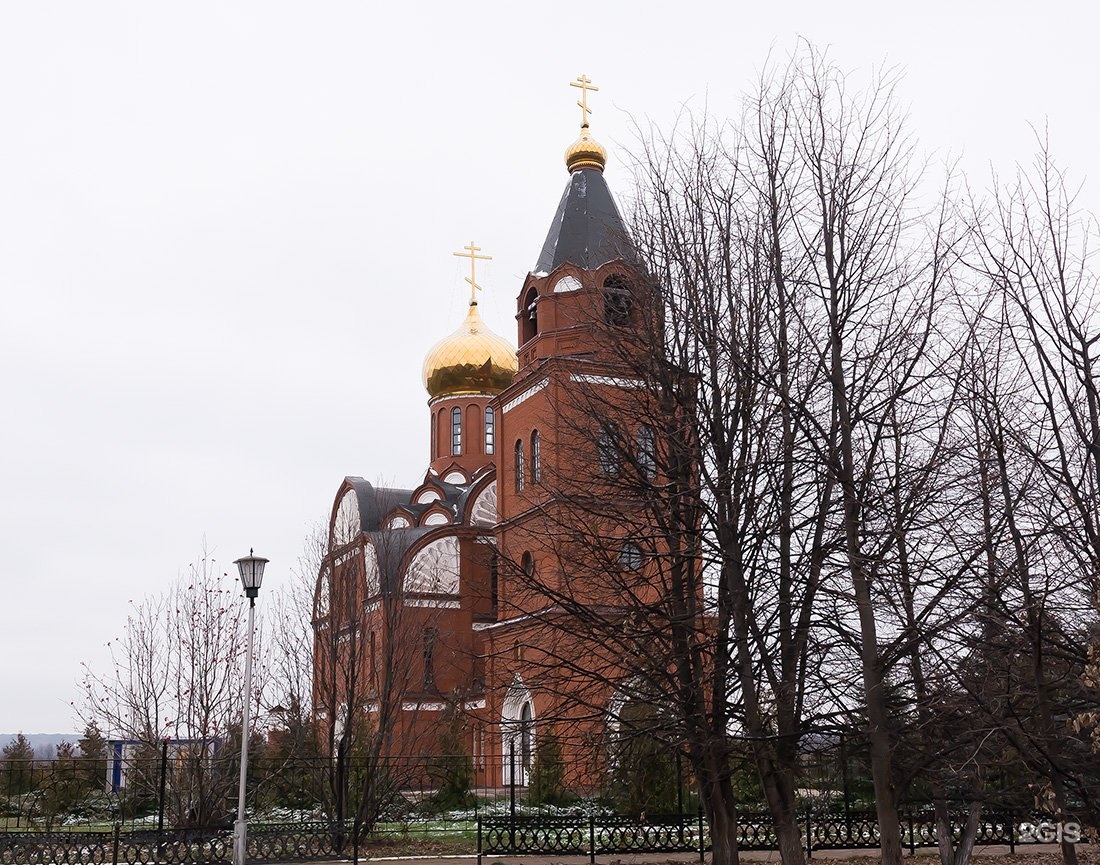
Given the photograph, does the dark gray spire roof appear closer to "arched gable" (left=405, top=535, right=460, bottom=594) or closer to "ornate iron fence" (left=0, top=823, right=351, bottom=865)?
"arched gable" (left=405, top=535, right=460, bottom=594)

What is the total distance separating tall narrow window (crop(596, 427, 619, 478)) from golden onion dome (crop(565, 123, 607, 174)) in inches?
616

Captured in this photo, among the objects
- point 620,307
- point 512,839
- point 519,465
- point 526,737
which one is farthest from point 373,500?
point 620,307

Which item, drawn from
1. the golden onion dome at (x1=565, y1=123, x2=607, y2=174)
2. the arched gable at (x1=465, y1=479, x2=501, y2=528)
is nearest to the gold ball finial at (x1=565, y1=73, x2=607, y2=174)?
the golden onion dome at (x1=565, y1=123, x2=607, y2=174)

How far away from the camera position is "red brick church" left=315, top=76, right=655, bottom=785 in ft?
34.7

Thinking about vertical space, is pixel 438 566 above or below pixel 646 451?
above

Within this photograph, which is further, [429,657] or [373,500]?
[373,500]

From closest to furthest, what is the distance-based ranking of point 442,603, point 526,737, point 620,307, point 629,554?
point 629,554
point 620,307
point 526,737
point 442,603

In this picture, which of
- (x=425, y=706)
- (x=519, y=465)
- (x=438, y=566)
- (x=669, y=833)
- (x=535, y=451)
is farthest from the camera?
(x=438, y=566)

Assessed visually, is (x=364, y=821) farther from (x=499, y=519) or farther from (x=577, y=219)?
(x=577, y=219)

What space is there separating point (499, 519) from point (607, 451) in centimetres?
1666

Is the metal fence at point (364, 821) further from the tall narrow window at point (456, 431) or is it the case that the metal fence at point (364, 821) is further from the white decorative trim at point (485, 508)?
the tall narrow window at point (456, 431)

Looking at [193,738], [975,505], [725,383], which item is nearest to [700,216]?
[725,383]

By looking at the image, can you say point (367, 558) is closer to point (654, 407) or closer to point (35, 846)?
point (35, 846)

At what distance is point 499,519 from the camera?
2648 centimetres
